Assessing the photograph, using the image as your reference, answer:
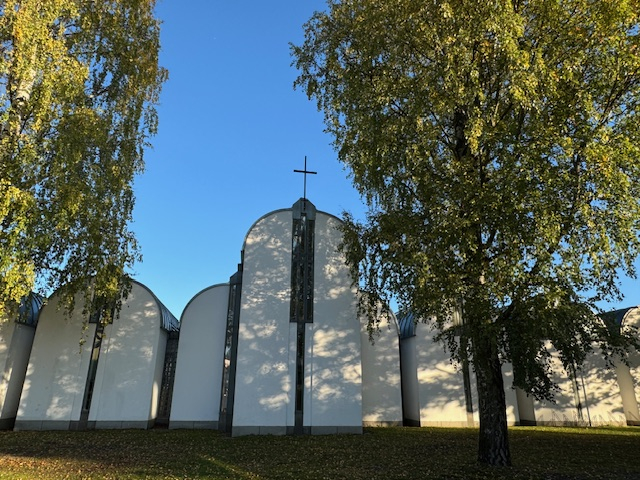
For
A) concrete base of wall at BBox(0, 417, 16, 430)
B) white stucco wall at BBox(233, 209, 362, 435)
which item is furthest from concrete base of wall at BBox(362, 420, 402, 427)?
concrete base of wall at BBox(0, 417, 16, 430)

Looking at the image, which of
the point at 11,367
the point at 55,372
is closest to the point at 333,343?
the point at 55,372

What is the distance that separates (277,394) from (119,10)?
15.5m

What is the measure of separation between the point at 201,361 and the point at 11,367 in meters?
7.54

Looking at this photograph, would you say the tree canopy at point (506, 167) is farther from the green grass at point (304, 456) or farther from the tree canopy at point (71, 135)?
the tree canopy at point (71, 135)

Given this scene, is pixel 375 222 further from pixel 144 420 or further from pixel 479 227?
pixel 144 420

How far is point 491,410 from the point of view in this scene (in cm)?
981

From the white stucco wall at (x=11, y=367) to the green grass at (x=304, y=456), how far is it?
7.19 ft

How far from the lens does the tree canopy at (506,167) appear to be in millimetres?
8031

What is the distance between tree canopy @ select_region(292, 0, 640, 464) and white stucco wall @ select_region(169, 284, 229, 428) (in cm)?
1069

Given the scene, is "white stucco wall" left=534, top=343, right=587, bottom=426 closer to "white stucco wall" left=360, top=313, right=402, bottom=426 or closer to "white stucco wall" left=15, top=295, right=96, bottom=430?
"white stucco wall" left=360, top=313, right=402, bottom=426

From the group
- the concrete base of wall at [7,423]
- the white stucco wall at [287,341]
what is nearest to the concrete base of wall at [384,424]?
the white stucco wall at [287,341]

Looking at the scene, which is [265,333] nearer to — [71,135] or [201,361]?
[201,361]

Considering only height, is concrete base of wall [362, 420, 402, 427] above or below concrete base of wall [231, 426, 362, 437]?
above

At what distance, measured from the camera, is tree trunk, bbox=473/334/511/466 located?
30.7 ft
